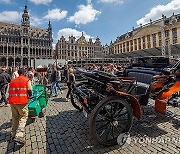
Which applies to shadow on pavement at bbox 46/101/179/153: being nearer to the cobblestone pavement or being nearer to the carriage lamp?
the cobblestone pavement

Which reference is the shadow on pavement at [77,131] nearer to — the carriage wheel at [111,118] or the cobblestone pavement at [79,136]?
the cobblestone pavement at [79,136]

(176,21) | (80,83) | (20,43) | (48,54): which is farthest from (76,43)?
(80,83)

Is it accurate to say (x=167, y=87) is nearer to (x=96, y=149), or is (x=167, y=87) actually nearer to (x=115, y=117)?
(x=115, y=117)

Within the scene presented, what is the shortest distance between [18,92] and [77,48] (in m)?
82.7

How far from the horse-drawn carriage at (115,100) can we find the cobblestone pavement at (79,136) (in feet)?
1.27

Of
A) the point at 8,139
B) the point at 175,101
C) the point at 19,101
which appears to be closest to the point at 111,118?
the point at 175,101

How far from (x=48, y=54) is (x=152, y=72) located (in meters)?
81.1

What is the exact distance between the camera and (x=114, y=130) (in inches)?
158

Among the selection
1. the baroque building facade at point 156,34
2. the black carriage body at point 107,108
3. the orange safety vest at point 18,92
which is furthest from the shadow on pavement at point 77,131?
the baroque building facade at point 156,34

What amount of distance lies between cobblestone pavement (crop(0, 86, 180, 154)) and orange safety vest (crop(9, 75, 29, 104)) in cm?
107

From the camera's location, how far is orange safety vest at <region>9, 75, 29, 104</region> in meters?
4.14

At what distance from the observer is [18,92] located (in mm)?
4180

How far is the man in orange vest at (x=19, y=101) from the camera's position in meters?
4.12

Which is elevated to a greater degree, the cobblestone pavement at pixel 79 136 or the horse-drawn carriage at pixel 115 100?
the horse-drawn carriage at pixel 115 100
